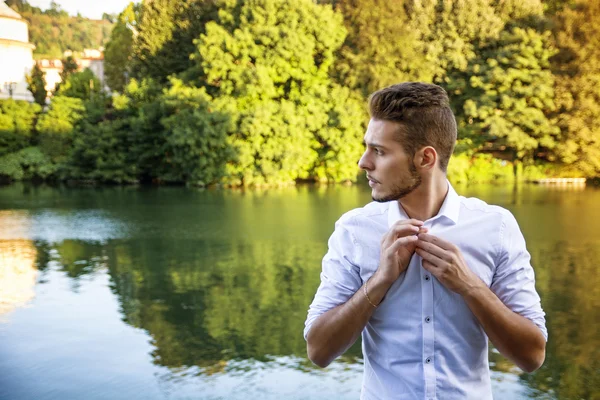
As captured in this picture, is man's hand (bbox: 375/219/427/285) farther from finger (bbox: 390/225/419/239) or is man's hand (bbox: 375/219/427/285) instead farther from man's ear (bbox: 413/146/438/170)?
man's ear (bbox: 413/146/438/170)

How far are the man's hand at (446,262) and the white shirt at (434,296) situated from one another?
8 centimetres

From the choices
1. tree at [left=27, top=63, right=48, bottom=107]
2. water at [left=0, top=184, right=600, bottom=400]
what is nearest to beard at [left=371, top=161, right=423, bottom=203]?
water at [left=0, top=184, right=600, bottom=400]

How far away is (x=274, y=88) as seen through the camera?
81.3 feet

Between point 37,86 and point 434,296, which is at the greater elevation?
point 37,86

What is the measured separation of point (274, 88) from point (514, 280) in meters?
23.7

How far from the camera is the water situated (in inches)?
206

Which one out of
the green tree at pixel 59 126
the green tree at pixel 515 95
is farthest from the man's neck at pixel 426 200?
the green tree at pixel 59 126

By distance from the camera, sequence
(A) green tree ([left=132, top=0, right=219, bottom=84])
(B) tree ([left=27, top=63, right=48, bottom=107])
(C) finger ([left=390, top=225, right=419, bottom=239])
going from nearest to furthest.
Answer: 1. (C) finger ([left=390, top=225, right=419, bottom=239])
2. (A) green tree ([left=132, top=0, right=219, bottom=84])
3. (B) tree ([left=27, top=63, right=48, bottom=107])

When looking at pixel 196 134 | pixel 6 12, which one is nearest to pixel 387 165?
pixel 196 134

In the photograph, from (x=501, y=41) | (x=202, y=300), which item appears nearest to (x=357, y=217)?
(x=202, y=300)

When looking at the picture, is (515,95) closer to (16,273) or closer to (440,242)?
(16,273)

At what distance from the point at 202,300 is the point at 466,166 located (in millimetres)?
18368

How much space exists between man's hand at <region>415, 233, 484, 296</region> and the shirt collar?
11 cm

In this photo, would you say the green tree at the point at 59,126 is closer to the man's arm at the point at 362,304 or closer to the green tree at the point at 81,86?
the green tree at the point at 81,86
